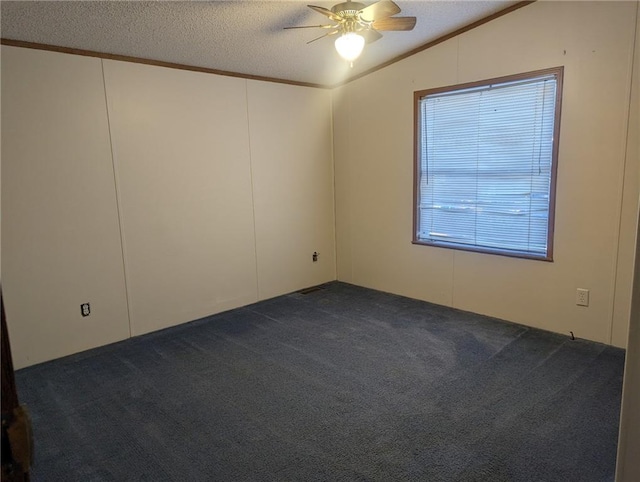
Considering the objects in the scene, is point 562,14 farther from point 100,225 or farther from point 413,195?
point 100,225

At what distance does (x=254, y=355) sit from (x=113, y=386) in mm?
1020

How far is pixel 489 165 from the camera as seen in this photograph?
150 inches

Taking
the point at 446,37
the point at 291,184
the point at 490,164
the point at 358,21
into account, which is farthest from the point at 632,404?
the point at 291,184

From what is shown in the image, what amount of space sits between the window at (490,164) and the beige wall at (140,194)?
4.84 feet

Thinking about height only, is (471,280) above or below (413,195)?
below

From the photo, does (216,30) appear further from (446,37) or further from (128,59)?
(446,37)

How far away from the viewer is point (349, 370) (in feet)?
9.96

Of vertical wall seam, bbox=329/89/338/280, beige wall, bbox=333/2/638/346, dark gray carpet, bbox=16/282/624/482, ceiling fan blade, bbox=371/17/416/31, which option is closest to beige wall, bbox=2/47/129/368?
dark gray carpet, bbox=16/282/624/482

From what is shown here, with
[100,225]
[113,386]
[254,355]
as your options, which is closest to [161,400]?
[113,386]

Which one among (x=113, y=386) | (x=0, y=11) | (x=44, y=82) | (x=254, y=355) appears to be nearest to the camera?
(x=0, y=11)

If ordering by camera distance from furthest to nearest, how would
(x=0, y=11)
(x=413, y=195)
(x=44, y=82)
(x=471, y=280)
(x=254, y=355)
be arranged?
(x=413, y=195), (x=471, y=280), (x=254, y=355), (x=44, y=82), (x=0, y=11)

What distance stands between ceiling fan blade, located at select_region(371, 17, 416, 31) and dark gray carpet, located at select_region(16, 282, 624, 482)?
247cm

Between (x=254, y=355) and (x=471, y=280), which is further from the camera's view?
(x=471, y=280)

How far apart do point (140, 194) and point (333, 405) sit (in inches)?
97.2
